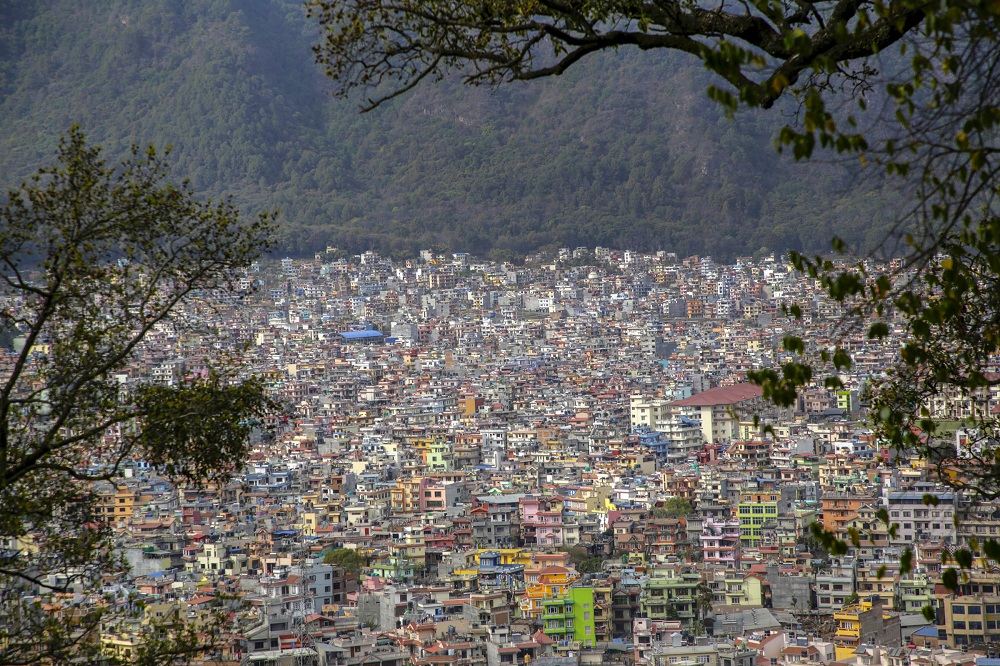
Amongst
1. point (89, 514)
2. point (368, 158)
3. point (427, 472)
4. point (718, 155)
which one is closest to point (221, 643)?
point (89, 514)

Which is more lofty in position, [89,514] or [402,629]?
[89,514]

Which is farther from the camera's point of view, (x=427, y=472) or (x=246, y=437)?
(x=427, y=472)

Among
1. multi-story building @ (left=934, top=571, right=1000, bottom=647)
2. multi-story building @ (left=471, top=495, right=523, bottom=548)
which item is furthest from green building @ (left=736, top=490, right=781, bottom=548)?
multi-story building @ (left=934, top=571, right=1000, bottom=647)

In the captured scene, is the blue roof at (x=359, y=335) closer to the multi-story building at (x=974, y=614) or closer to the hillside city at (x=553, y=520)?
the hillside city at (x=553, y=520)

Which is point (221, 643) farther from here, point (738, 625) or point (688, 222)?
point (688, 222)

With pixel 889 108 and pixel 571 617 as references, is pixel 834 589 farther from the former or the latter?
pixel 889 108

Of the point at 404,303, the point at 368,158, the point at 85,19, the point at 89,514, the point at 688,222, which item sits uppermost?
the point at 85,19

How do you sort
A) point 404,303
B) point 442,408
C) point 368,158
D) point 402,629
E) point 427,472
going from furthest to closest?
point 368,158 < point 404,303 < point 442,408 < point 427,472 < point 402,629
